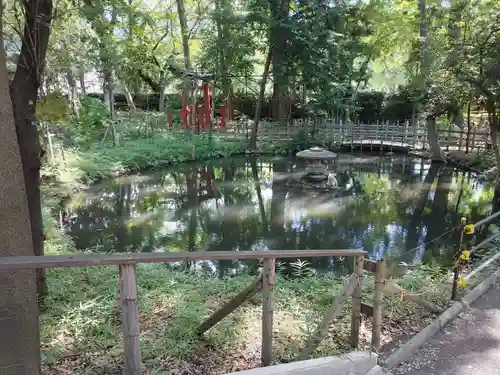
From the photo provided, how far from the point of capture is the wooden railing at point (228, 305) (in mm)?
1806

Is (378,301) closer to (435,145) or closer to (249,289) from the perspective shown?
(249,289)

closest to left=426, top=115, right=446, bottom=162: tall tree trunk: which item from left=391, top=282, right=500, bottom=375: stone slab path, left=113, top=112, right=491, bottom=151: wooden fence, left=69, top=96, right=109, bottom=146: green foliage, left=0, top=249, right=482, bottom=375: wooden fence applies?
A: left=113, top=112, right=491, bottom=151: wooden fence

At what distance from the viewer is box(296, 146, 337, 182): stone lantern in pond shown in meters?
14.2

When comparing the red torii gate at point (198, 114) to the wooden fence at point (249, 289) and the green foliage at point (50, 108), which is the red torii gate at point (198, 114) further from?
the wooden fence at point (249, 289)

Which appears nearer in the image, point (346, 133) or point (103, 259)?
point (103, 259)

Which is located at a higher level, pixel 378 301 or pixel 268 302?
pixel 268 302

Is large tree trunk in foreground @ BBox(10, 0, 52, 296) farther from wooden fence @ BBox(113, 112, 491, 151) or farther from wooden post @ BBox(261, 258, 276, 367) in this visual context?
wooden fence @ BBox(113, 112, 491, 151)

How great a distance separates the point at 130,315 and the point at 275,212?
31.3 ft

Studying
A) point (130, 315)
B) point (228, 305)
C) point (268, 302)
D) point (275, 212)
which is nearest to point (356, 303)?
point (268, 302)

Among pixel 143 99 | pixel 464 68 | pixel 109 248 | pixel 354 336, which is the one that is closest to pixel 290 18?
pixel 464 68

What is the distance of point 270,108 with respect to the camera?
90.7 feet

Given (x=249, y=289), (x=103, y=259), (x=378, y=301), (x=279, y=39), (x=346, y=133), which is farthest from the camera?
(x=346, y=133)

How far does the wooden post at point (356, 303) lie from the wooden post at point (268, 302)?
775mm

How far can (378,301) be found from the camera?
320 cm
